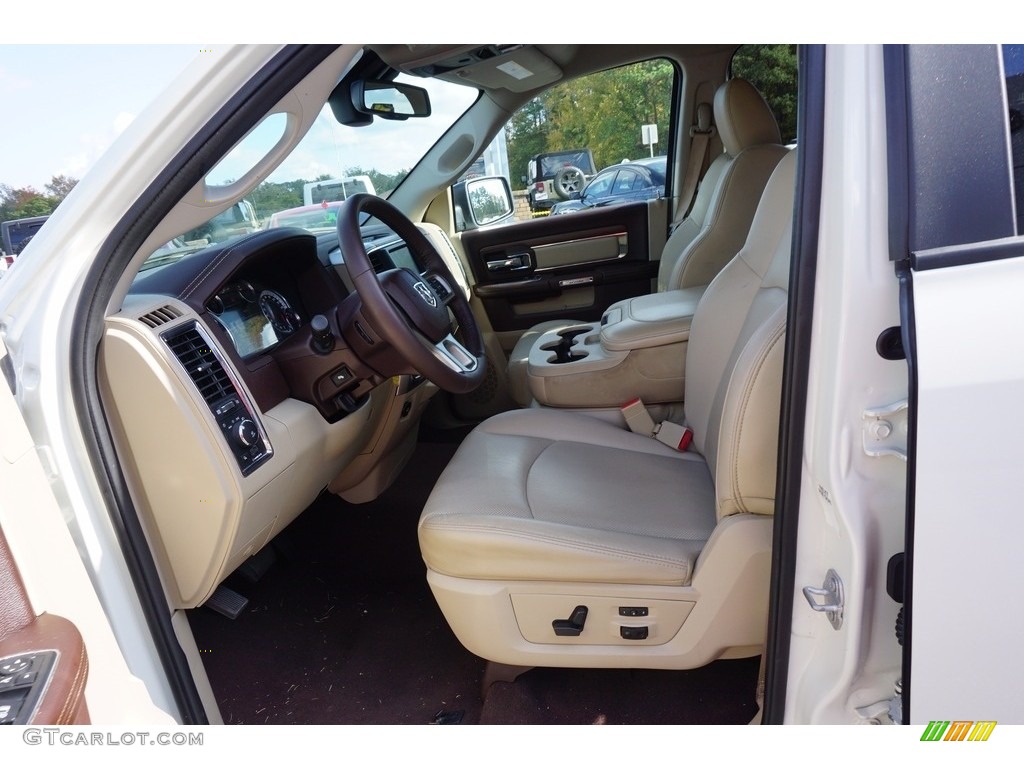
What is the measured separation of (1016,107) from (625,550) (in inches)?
34.2

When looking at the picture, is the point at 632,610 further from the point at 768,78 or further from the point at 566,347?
the point at 768,78

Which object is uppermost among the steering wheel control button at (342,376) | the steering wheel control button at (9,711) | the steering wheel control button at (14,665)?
the steering wheel control button at (342,376)

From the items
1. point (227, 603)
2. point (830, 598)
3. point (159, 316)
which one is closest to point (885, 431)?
point (830, 598)

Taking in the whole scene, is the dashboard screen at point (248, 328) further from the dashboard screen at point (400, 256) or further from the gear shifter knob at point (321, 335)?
the dashboard screen at point (400, 256)

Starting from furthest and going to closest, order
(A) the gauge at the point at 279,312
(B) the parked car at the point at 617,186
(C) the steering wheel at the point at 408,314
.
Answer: (B) the parked car at the point at 617,186 → (A) the gauge at the point at 279,312 → (C) the steering wheel at the point at 408,314

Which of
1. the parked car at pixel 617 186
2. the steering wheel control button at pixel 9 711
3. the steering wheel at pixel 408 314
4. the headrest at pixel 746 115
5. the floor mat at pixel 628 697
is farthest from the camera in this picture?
the parked car at pixel 617 186

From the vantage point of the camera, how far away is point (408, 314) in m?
1.54

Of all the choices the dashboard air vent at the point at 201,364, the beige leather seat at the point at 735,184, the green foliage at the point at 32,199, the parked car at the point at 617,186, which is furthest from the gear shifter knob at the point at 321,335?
the parked car at the point at 617,186

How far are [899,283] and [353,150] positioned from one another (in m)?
2.18

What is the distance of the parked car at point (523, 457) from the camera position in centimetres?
83

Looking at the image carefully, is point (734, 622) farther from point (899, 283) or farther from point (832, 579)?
point (899, 283)

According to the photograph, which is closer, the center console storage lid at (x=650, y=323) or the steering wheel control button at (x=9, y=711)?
the steering wheel control button at (x=9, y=711)

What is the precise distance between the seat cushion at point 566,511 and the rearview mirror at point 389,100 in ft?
4.12

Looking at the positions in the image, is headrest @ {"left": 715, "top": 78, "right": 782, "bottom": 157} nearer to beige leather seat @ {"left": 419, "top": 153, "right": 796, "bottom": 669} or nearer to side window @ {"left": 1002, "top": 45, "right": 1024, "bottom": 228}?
beige leather seat @ {"left": 419, "top": 153, "right": 796, "bottom": 669}
